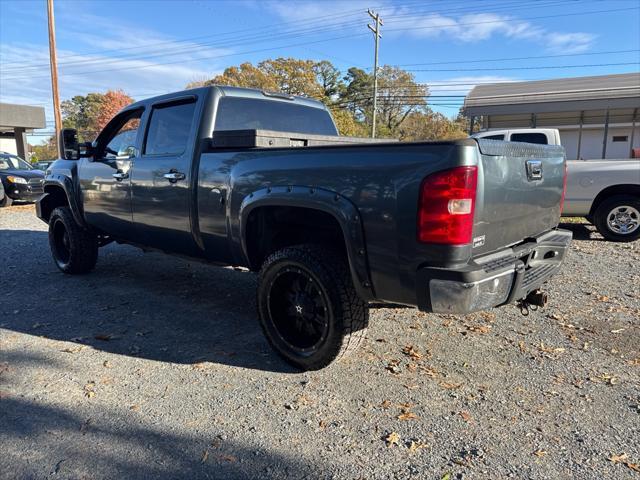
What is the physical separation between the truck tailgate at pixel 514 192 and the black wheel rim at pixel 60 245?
540 cm

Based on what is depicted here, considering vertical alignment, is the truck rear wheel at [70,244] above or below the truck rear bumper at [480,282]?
below

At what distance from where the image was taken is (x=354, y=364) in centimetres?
348

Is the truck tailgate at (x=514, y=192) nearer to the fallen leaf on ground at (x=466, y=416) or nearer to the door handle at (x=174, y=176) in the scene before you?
the fallen leaf on ground at (x=466, y=416)

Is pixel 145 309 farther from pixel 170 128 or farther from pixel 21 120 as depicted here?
pixel 21 120

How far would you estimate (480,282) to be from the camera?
8.39ft

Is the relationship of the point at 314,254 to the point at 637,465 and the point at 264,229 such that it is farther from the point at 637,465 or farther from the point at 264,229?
the point at 637,465

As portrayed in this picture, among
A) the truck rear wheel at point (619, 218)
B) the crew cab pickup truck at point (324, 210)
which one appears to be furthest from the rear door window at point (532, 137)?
the crew cab pickup truck at point (324, 210)

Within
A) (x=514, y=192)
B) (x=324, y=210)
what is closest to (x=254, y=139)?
(x=324, y=210)

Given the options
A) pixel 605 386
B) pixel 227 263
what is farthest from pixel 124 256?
pixel 605 386

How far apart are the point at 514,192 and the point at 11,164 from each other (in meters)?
16.3

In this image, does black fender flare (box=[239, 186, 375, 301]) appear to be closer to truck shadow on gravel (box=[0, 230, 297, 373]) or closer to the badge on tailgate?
truck shadow on gravel (box=[0, 230, 297, 373])

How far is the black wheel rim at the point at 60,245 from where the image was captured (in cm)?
615

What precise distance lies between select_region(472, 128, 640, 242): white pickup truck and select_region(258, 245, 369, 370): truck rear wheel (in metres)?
6.41

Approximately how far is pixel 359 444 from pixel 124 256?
19.0 feet
